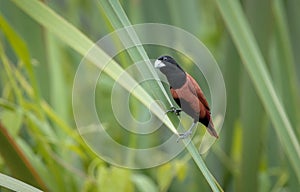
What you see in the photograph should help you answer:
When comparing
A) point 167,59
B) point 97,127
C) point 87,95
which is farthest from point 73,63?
point 167,59

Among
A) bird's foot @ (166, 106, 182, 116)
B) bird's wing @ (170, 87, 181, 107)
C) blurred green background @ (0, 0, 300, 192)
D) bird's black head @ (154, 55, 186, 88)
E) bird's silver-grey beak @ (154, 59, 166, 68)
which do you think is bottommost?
blurred green background @ (0, 0, 300, 192)

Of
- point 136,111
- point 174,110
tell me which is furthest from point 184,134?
point 136,111

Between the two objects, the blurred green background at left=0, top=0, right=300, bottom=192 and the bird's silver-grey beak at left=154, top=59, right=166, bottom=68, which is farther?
the blurred green background at left=0, top=0, right=300, bottom=192

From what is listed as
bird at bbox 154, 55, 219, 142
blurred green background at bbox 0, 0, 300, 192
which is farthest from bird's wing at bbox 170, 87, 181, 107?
blurred green background at bbox 0, 0, 300, 192

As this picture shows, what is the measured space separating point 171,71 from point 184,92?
2 cm

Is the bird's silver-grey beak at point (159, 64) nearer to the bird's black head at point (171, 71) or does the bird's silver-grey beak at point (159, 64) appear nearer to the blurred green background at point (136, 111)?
the bird's black head at point (171, 71)

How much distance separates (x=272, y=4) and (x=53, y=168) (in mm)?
369

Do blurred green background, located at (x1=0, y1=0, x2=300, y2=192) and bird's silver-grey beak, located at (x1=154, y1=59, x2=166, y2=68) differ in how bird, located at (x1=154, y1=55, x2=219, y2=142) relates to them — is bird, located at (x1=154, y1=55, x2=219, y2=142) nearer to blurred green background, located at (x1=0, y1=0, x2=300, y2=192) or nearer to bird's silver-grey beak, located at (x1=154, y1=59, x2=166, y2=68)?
bird's silver-grey beak, located at (x1=154, y1=59, x2=166, y2=68)

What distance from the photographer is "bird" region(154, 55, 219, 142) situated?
400 millimetres

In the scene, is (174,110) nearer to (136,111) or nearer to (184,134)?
(184,134)

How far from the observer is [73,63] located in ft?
4.60

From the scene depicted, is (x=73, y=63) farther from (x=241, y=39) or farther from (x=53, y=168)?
(x=241, y=39)

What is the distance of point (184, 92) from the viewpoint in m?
0.40

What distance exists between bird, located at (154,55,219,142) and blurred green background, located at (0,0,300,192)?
8.3 inches
